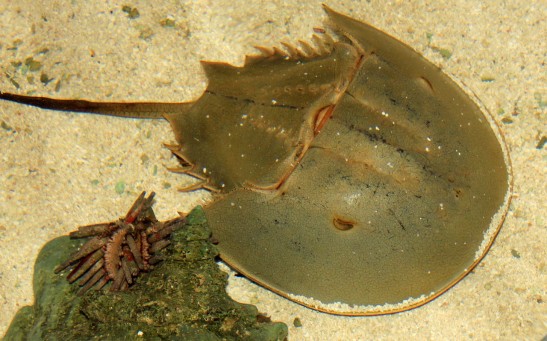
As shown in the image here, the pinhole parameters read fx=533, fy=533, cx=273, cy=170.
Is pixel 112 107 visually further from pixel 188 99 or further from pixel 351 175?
pixel 351 175

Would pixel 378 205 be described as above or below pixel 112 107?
above

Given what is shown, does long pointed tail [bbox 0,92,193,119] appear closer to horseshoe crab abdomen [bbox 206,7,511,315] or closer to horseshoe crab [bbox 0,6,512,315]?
horseshoe crab [bbox 0,6,512,315]

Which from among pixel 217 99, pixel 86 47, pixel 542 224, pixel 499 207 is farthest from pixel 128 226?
pixel 542 224

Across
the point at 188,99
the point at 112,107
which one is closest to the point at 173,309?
the point at 112,107

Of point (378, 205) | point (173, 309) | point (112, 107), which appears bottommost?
point (173, 309)

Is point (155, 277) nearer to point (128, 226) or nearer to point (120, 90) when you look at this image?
point (128, 226)

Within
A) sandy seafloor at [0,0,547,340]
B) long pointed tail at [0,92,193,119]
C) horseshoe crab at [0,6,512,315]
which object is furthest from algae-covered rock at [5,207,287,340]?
long pointed tail at [0,92,193,119]
